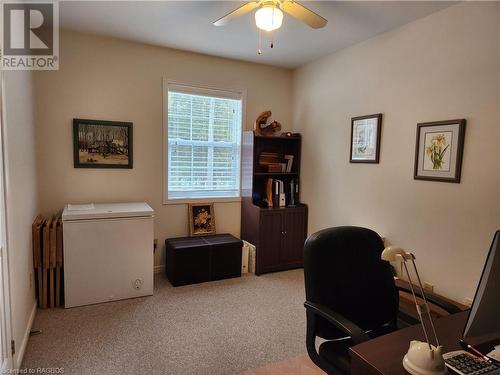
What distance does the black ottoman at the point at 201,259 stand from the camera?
3355 millimetres

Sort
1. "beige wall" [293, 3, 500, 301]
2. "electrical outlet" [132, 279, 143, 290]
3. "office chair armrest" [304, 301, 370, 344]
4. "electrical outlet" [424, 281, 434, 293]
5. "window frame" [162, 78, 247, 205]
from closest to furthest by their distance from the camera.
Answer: "office chair armrest" [304, 301, 370, 344] → "beige wall" [293, 3, 500, 301] → "electrical outlet" [424, 281, 434, 293] → "electrical outlet" [132, 279, 143, 290] → "window frame" [162, 78, 247, 205]

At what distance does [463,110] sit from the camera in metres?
2.37

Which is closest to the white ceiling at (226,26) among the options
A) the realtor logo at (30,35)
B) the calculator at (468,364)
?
the realtor logo at (30,35)

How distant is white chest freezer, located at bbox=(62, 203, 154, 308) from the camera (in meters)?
2.80

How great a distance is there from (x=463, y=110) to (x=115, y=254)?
124 inches

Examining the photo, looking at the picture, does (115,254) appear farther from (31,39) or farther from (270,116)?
(270,116)

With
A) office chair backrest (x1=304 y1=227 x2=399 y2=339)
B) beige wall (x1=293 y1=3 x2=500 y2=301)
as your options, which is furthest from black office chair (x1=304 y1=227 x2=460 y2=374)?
beige wall (x1=293 y1=3 x2=500 y2=301)

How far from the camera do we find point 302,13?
212 centimetres

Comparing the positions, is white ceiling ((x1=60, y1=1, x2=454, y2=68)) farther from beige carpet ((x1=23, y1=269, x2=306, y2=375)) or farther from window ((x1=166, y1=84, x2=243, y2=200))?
beige carpet ((x1=23, y1=269, x2=306, y2=375))

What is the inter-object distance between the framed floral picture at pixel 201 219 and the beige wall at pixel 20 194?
63.1 inches

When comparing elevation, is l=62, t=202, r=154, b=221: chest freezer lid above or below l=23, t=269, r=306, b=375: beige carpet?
above

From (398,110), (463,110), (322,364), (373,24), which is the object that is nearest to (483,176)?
(463,110)

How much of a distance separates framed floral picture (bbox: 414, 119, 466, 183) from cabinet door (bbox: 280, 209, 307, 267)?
5.19ft

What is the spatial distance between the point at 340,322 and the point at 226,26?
105 inches
